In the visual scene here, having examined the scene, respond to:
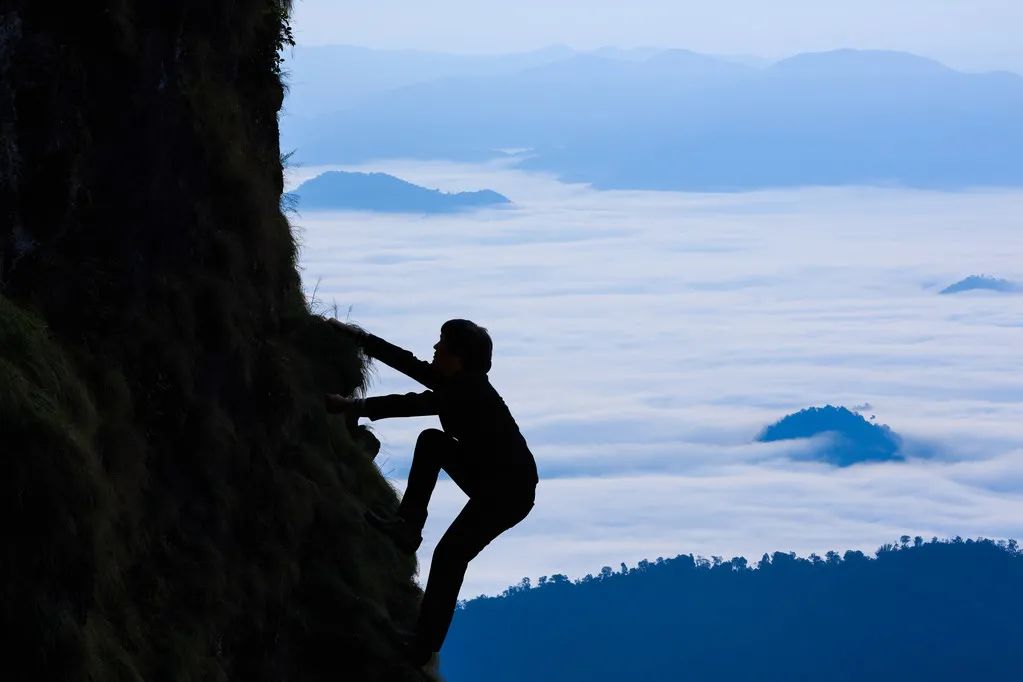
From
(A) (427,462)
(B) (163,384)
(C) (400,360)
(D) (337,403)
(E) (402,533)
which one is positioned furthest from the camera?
(C) (400,360)

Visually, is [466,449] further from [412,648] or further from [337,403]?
[412,648]

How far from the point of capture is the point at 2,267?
8.63m

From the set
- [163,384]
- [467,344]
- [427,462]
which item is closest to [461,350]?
[467,344]

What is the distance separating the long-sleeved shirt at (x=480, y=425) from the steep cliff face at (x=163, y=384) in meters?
1.63

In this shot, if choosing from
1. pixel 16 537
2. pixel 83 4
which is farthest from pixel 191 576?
pixel 83 4

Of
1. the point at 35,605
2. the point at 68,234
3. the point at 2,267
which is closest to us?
the point at 35,605

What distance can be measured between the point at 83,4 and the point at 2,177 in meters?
1.68

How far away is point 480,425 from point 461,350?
0.60 meters

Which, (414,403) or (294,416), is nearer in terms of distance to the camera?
(414,403)

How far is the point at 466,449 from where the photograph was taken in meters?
10.2

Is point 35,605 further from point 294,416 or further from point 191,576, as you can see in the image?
point 294,416

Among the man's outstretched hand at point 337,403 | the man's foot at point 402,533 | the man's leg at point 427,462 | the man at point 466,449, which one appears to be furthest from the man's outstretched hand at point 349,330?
the man's leg at point 427,462

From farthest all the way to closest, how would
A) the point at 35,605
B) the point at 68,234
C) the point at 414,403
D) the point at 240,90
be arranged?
the point at 240,90, the point at 414,403, the point at 68,234, the point at 35,605

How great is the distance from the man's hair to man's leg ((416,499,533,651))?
1057 mm
